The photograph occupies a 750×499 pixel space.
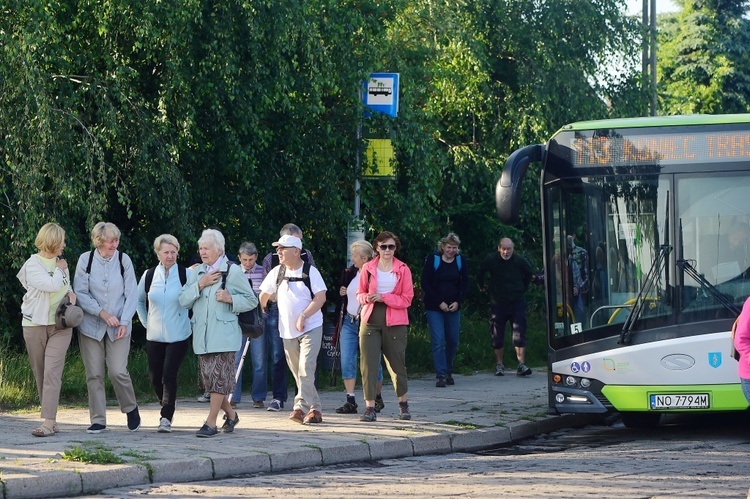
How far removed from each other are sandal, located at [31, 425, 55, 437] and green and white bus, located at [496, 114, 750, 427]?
171 inches

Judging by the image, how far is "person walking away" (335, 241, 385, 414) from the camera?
494 inches

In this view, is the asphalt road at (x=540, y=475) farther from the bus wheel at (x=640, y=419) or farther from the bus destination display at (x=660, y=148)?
the bus destination display at (x=660, y=148)

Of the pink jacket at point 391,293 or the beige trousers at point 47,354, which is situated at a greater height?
the pink jacket at point 391,293

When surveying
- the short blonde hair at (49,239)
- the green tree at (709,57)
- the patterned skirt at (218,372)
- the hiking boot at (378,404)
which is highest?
the green tree at (709,57)

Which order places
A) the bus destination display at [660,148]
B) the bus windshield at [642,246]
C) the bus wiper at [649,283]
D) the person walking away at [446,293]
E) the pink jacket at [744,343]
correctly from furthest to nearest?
the person walking away at [446,293], the bus destination display at [660,148], the bus wiper at [649,283], the bus windshield at [642,246], the pink jacket at [744,343]

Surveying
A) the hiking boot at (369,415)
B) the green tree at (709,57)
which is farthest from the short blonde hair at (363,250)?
the green tree at (709,57)

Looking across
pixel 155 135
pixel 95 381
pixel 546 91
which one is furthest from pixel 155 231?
pixel 546 91

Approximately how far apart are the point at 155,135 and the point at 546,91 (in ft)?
37.6

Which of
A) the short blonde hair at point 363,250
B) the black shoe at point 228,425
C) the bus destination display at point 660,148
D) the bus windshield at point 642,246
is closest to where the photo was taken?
the black shoe at point 228,425

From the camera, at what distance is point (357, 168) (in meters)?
16.9

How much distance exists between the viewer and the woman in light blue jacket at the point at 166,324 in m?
10.8

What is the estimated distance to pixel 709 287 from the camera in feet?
36.9

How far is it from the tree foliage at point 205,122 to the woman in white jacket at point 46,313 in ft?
7.95

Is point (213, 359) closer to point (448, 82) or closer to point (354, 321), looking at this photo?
point (354, 321)
